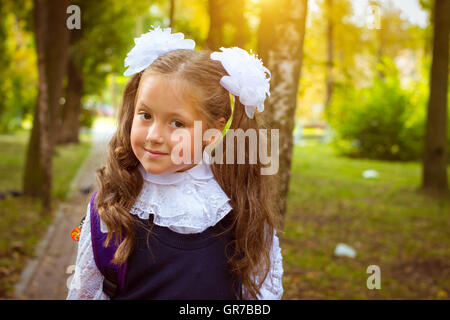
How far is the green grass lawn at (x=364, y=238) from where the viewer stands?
477cm

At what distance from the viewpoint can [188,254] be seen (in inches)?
65.4

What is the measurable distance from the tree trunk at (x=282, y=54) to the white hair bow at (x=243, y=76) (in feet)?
5.04

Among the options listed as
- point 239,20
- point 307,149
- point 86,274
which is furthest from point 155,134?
point 307,149

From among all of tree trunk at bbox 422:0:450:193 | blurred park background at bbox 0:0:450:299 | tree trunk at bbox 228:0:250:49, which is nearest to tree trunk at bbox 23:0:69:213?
blurred park background at bbox 0:0:450:299

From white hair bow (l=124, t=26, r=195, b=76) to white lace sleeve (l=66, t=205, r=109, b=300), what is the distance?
1.78 feet

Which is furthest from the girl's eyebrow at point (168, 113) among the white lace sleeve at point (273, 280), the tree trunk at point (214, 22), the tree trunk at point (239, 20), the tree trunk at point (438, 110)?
the tree trunk at point (438, 110)

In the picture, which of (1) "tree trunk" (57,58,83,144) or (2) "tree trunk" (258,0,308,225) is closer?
(2) "tree trunk" (258,0,308,225)

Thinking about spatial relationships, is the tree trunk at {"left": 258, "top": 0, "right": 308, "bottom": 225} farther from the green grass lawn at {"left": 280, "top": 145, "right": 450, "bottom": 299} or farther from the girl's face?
the girl's face

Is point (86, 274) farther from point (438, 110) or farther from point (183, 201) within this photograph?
point (438, 110)

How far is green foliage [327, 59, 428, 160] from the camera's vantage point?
51.0 feet

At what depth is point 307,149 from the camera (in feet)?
65.4

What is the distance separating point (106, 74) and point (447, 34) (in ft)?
48.0

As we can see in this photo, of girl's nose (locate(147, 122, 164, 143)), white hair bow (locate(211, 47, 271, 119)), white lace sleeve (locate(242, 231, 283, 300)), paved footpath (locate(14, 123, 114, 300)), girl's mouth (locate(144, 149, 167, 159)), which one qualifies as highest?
white hair bow (locate(211, 47, 271, 119))

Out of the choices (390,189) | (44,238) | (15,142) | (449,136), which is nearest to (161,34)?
(44,238)
